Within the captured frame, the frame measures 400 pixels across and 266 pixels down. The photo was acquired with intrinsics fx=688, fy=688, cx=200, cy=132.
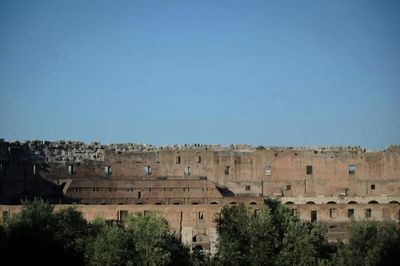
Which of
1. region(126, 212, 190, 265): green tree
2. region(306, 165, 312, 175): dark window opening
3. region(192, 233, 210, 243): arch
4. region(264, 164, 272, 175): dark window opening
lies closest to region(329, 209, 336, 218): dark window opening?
region(192, 233, 210, 243): arch

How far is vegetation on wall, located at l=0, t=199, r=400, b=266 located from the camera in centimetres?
3577

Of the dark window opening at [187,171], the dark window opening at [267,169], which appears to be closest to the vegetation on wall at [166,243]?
the dark window opening at [187,171]

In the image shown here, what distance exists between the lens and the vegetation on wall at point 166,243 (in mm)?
35766

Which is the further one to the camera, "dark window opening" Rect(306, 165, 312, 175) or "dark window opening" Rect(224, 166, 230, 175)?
"dark window opening" Rect(306, 165, 312, 175)

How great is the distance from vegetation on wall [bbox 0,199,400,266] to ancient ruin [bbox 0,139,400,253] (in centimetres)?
1203

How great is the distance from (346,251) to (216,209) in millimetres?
11439

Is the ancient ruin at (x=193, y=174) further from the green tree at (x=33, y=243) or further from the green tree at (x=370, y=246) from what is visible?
the green tree at (x=33, y=243)

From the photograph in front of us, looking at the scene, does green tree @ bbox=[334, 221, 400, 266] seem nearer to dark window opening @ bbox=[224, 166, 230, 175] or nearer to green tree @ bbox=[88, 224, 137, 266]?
green tree @ bbox=[88, 224, 137, 266]

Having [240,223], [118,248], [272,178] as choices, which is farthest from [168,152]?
[118,248]

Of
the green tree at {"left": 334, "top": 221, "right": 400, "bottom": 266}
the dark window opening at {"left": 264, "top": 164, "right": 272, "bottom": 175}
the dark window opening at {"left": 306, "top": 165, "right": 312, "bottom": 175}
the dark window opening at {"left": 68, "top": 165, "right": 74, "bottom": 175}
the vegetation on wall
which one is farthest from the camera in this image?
the dark window opening at {"left": 306, "top": 165, "right": 312, "bottom": 175}

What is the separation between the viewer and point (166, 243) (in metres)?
37.3

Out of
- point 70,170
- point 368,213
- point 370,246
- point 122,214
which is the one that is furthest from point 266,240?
point 70,170

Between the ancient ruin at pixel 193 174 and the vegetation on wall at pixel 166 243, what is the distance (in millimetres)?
12027

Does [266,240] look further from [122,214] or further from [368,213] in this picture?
[368,213]
